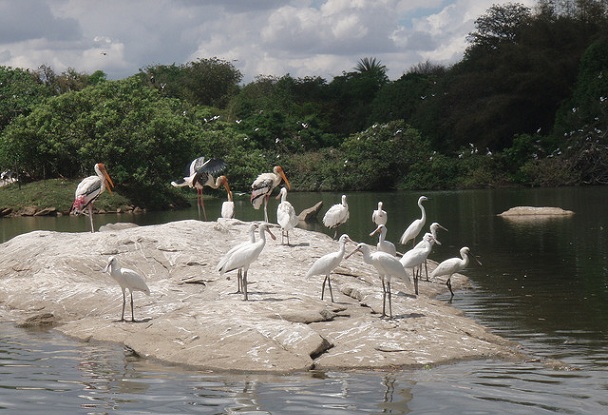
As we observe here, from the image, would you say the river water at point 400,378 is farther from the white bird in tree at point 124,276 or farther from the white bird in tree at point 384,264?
the white bird in tree at point 384,264

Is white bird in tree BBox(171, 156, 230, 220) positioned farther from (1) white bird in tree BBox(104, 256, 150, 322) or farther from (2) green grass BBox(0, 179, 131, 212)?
(2) green grass BBox(0, 179, 131, 212)

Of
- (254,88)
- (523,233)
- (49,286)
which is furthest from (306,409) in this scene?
(254,88)

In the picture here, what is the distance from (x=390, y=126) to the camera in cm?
5947

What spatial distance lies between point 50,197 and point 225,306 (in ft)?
111

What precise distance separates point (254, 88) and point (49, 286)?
73.3 meters

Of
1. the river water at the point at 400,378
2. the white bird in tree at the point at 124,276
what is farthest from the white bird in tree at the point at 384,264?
the white bird in tree at the point at 124,276

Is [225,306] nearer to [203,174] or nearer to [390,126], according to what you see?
[203,174]

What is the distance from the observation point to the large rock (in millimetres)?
10781

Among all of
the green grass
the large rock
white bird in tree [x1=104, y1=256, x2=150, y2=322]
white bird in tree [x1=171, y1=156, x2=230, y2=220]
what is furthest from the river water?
the green grass

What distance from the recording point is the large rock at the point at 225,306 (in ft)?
35.4

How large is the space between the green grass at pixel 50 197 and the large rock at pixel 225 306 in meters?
26.6

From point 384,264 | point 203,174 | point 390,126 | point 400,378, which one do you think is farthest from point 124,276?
point 390,126

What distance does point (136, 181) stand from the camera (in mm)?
44562

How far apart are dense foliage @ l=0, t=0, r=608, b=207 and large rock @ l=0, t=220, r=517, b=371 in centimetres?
2797
